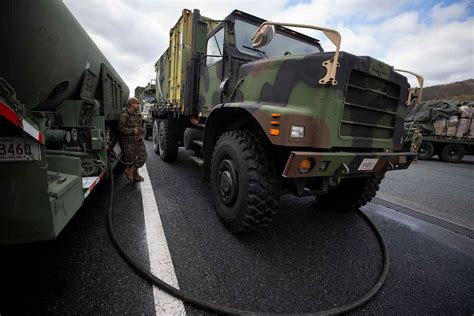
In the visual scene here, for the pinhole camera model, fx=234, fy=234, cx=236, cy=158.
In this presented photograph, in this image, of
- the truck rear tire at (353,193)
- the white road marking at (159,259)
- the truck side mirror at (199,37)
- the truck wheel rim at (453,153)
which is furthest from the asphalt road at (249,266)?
the truck wheel rim at (453,153)

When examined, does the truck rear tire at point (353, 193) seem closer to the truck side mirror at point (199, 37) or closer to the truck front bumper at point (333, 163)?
the truck front bumper at point (333, 163)

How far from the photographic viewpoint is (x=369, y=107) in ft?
7.64

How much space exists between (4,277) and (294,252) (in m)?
2.26

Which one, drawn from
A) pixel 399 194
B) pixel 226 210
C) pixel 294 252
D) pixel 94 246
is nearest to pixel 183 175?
pixel 226 210

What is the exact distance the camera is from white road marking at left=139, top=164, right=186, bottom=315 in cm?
151

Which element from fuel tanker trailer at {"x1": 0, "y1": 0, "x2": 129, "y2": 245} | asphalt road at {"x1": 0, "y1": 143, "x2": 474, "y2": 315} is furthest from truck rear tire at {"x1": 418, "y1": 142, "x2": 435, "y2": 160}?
fuel tanker trailer at {"x1": 0, "y1": 0, "x2": 129, "y2": 245}

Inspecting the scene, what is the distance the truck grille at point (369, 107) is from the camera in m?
2.20

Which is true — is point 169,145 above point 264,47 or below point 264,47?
below

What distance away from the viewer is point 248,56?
342 centimetres

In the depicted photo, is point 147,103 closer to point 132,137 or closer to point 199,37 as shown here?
point 132,137

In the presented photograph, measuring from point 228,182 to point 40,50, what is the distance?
184cm

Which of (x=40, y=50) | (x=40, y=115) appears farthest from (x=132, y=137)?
A: (x=40, y=50)

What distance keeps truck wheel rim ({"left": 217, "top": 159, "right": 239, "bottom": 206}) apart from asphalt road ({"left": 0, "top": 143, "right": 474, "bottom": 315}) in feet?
1.21

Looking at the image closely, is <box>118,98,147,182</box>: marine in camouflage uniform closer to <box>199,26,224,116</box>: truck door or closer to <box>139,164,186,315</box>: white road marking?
<box>139,164,186,315</box>: white road marking
